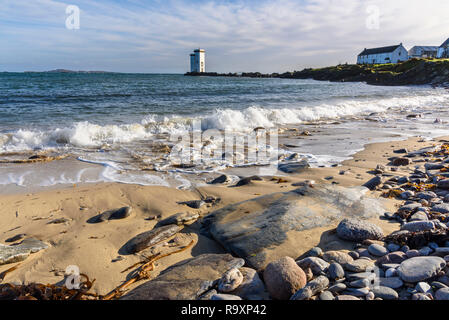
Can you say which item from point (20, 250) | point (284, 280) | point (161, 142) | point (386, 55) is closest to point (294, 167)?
point (284, 280)

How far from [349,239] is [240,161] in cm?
390

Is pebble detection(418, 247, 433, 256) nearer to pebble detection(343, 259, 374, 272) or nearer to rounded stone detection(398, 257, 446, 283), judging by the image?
rounded stone detection(398, 257, 446, 283)

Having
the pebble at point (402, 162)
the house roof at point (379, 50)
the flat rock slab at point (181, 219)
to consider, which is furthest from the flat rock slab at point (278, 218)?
the house roof at point (379, 50)

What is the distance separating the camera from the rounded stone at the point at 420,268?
204 centimetres

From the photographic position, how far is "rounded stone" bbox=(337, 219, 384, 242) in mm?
2865

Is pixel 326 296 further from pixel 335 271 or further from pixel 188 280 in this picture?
pixel 188 280

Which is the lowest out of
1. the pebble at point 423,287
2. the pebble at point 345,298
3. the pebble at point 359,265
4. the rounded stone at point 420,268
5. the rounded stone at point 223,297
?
the rounded stone at point 223,297

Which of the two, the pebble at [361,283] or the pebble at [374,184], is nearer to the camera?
the pebble at [361,283]

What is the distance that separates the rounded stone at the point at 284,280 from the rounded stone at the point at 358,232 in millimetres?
991

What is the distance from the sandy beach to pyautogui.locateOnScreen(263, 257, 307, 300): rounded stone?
16.3 inches

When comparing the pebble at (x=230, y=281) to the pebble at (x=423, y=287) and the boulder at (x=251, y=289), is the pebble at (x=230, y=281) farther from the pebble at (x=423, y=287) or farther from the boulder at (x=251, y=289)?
the pebble at (x=423, y=287)
